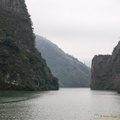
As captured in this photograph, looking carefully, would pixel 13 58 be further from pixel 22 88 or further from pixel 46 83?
pixel 46 83

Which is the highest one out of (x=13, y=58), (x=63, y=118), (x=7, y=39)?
(x=7, y=39)

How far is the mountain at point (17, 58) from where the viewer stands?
147800mm

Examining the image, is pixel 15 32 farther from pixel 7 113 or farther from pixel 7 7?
pixel 7 113

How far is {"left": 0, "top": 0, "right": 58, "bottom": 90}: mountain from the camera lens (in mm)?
147800

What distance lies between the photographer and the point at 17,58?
159125 mm

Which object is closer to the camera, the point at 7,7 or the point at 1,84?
the point at 1,84

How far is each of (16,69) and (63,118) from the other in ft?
339

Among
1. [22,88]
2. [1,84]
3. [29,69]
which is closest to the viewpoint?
[1,84]

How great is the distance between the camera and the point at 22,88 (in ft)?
494

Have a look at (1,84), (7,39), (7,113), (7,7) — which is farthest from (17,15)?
(7,113)

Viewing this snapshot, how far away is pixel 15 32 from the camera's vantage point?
181875 mm

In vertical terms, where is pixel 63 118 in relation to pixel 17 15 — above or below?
below

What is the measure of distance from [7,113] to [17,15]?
151 metres

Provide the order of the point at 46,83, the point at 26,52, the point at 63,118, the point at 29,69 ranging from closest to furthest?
the point at 63,118, the point at 29,69, the point at 26,52, the point at 46,83
